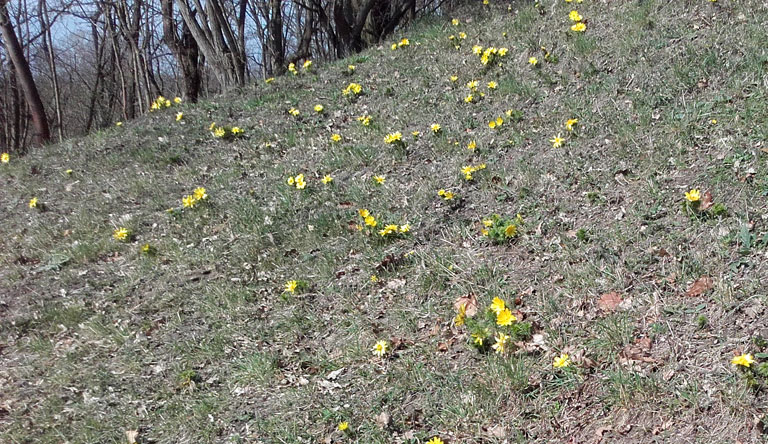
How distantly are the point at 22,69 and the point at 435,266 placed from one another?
11.7m

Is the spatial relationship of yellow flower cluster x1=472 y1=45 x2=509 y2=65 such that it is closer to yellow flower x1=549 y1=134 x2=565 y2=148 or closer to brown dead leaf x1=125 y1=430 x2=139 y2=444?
yellow flower x1=549 y1=134 x2=565 y2=148

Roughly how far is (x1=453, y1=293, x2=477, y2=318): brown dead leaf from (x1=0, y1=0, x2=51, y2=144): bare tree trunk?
35.3 ft

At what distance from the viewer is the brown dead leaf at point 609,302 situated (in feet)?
10.8

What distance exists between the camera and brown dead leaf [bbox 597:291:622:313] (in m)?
3.29

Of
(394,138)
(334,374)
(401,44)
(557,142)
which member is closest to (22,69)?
(401,44)

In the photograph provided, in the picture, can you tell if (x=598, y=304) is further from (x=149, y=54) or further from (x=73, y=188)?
(x=149, y=54)

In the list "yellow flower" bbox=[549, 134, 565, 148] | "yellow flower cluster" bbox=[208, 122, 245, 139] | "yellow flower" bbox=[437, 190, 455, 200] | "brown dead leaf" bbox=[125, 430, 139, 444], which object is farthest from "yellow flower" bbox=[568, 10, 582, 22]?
"brown dead leaf" bbox=[125, 430, 139, 444]

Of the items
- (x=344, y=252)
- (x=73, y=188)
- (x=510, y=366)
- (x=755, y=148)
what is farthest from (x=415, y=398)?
(x=73, y=188)

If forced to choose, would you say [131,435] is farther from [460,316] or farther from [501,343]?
[501,343]

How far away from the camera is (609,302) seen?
131 inches

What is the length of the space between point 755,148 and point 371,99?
4365 mm

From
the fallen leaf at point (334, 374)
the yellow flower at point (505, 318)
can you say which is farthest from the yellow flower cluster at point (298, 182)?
the yellow flower at point (505, 318)

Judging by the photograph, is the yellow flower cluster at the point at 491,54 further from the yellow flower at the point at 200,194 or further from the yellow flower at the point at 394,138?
the yellow flower at the point at 200,194

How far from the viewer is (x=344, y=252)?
4.58 metres
